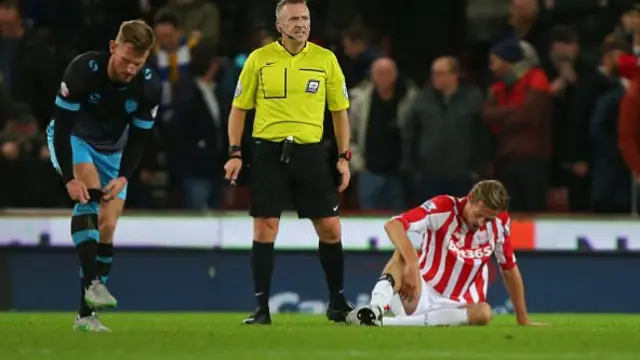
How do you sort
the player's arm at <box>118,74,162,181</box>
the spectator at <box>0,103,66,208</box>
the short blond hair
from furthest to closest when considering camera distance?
the spectator at <box>0,103,66,208</box>
the player's arm at <box>118,74,162,181</box>
the short blond hair

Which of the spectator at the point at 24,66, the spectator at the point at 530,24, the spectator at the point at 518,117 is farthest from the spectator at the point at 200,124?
the spectator at the point at 530,24

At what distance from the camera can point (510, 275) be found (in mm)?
11430

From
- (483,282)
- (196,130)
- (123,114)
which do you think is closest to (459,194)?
(196,130)

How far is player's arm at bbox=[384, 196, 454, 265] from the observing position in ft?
36.0

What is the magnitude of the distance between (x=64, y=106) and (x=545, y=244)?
686cm

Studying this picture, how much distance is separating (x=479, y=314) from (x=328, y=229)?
1194 mm

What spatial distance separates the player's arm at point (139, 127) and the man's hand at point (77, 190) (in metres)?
0.42

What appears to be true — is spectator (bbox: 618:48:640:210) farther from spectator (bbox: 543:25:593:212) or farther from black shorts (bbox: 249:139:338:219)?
black shorts (bbox: 249:139:338:219)

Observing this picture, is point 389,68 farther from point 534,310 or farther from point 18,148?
point 18,148

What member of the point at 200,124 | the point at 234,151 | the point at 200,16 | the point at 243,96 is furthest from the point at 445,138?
the point at 234,151

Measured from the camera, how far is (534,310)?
16125 mm

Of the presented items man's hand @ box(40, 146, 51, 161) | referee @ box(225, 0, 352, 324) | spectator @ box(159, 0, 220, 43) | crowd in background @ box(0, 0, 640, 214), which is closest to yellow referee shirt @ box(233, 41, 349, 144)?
referee @ box(225, 0, 352, 324)

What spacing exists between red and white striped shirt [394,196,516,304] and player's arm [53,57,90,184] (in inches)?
86.8

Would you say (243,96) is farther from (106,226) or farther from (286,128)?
(106,226)
